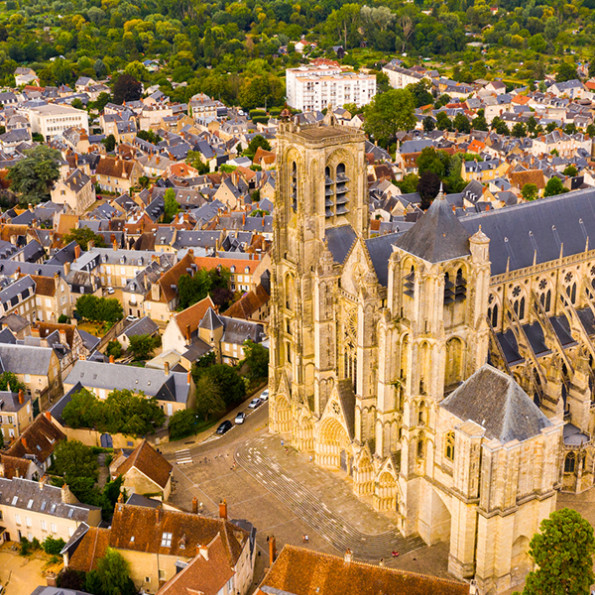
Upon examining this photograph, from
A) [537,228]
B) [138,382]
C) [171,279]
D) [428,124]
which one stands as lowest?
[428,124]

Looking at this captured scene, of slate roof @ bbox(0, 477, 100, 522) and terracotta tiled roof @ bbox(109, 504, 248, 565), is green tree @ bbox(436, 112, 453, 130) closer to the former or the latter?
slate roof @ bbox(0, 477, 100, 522)

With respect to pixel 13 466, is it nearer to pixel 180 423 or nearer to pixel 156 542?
pixel 180 423

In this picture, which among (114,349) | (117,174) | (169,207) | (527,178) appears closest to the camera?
(114,349)

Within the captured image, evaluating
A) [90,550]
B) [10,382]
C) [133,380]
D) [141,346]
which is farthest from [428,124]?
[90,550]

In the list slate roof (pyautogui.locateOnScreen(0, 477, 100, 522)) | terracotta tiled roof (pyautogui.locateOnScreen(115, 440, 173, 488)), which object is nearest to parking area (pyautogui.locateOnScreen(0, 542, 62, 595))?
slate roof (pyautogui.locateOnScreen(0, 477, 100, 522))

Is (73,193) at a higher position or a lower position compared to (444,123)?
higher

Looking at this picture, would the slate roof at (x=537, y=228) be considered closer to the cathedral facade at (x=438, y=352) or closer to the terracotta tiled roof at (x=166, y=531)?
the cathedral facade at (x=438, y=352)

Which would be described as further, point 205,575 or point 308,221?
point 308,221

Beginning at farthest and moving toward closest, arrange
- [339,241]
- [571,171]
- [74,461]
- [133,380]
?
[571,171] < [133,380] < [74,461] < [339,241]
